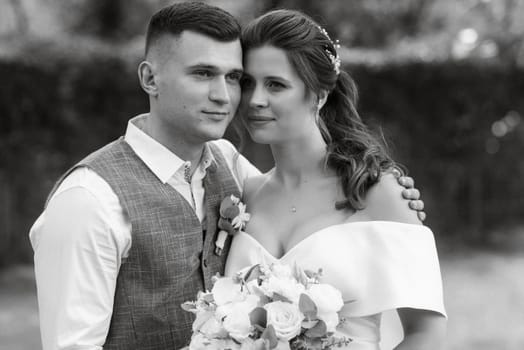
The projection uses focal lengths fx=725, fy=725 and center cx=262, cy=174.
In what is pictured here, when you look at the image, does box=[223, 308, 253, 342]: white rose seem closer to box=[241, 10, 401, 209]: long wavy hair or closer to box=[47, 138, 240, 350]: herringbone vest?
box=[47, 138, 240, 350]: herringbone vest

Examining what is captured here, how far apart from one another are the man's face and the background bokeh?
400 cm

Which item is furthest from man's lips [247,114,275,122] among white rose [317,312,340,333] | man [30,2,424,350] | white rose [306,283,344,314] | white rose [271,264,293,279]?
white rose [317,312,340,333]

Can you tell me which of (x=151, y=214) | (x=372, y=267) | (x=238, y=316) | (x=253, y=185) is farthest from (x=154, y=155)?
(x=372, y=267)

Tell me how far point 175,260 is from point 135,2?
11.8 meters

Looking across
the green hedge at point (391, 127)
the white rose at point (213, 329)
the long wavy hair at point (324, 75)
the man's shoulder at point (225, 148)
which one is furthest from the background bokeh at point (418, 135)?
the white rose at point (213, 329)

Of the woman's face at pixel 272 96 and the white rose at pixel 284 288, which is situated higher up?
the woman's face at pixel 272 96

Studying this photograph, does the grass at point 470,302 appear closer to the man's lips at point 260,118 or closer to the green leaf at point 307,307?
the man's lips at point 260,118

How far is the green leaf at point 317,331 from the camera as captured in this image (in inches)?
99.6

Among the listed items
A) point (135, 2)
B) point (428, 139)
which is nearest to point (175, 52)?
point (428, 139)

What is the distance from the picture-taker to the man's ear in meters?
3.28

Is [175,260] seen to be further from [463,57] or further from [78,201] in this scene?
[463,57]

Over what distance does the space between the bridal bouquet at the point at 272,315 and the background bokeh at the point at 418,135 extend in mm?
4234

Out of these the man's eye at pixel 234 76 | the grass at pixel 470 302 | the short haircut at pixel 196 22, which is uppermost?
the short haircut at pixel 196 22

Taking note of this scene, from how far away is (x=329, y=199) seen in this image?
3.34 meters
